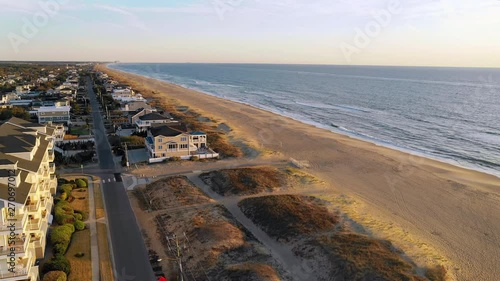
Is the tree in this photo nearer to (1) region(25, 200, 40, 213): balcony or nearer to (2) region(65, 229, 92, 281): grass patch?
(2) region(65, 229, 92, 281): grass patch

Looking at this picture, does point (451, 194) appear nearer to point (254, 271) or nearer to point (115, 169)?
point (254, 271)

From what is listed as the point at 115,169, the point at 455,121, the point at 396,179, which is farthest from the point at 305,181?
the point at 455,121

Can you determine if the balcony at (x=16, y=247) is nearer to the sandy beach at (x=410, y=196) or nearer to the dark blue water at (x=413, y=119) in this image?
the sandy beach at (x=410, y=196)

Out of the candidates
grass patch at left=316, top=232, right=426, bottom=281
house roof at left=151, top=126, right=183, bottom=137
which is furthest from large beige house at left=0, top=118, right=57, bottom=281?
grass patch at left=316, top=232, right=426, bottom=281

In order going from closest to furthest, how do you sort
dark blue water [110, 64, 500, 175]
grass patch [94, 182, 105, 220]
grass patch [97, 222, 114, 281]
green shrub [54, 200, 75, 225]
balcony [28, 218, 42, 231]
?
grass patch [97, 222, 114, 281]
balcony [28, 218, 42, 231]
green shrub [54, 200, 75, 225]
grass patch [94, 182, 105, 220]
dark blue water [110, 64, 500, 175]

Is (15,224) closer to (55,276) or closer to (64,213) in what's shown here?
(55,276)

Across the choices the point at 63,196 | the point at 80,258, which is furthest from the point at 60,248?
the point at 63,196
